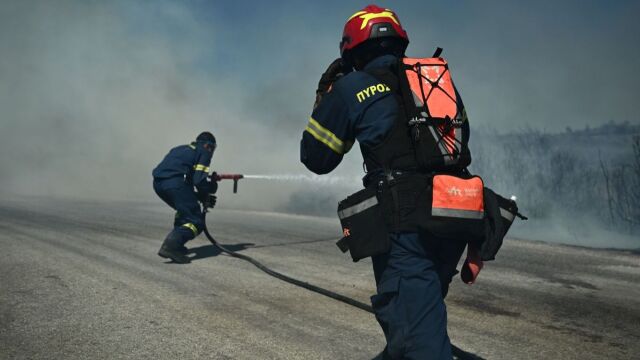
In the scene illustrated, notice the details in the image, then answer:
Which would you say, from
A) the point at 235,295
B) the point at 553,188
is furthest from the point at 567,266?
the point at 553,188

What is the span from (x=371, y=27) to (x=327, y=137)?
0.57 metres

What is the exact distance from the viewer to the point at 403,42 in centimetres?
234

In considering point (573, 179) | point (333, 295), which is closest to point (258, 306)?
point (333, 295)

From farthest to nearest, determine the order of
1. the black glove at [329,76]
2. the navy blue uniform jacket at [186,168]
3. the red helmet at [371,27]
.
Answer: the navy blue uniform jacket at [186,168]
the black glove at [329,76]
the red helmet at [371,27]

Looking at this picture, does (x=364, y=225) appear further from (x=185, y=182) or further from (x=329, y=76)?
(x=185, y=182)

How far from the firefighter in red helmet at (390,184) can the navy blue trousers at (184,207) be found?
15.5 feet

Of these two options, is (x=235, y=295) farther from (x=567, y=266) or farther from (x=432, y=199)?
(x=567, y=266)

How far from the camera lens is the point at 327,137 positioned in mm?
2145

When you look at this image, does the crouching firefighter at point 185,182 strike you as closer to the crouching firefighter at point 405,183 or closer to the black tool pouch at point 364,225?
the crouching firefighter at point 405,183

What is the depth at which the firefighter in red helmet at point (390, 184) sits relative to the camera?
6.32 ft

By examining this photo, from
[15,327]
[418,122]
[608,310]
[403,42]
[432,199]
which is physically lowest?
[15,327]

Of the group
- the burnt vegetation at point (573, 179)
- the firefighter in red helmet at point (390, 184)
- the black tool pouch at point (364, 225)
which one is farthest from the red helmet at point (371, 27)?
the burnt vegetation at point (573, 179)

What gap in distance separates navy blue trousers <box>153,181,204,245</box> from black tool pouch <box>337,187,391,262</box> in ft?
16.0

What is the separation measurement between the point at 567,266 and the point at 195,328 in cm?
598
